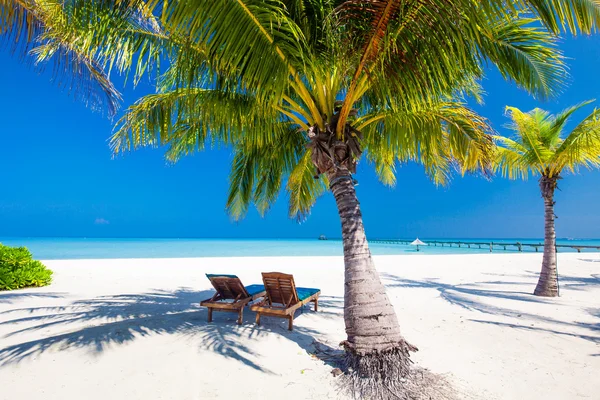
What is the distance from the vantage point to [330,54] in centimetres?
402

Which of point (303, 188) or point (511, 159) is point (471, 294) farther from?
point (303, 188)

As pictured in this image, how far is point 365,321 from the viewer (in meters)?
3.81

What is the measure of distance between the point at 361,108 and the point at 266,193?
118 inches

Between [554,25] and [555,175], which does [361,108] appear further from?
[555,175]

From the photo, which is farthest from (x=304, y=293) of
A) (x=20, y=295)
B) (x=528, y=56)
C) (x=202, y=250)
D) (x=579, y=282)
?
(x=202, y=250)

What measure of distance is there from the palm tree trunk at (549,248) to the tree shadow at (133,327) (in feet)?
16.4

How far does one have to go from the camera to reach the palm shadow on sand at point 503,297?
532 centimetres

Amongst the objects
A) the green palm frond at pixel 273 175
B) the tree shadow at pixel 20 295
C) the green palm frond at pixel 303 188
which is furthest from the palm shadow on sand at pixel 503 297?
the tree shadow at pixel 20 295

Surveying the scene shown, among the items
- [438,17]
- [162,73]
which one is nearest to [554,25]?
[438,17]

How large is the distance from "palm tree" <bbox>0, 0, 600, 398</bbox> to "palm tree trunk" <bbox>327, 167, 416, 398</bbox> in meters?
0.01

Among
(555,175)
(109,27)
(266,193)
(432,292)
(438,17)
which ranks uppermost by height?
(109,27)

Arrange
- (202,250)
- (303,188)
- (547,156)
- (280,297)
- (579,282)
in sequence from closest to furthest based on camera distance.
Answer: (280,297)
(547,156)
(303,188)
(579,282)
(202,250)

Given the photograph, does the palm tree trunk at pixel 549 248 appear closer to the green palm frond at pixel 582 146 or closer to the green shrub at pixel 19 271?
the green palm frond at pixel 582 146

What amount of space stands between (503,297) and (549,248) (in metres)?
1.56
